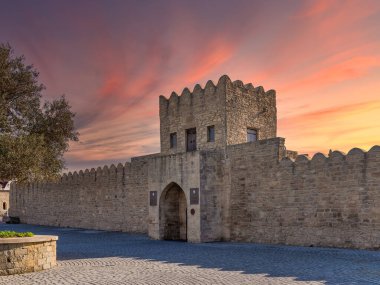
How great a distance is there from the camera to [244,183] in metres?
19.3

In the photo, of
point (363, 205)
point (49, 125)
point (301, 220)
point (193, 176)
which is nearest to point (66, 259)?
point (49, 125)

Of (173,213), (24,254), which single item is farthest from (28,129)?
(173,213)

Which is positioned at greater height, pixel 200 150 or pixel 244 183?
pixel 200 150

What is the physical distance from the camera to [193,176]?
757 inches

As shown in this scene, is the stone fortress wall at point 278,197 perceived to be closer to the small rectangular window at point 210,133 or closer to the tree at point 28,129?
the small rectangular window at point 210,133

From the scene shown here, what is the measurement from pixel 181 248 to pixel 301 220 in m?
4.58

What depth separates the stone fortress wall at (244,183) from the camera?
1541cm

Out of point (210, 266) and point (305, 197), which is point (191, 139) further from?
point (210, 266)

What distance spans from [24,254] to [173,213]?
10447mm

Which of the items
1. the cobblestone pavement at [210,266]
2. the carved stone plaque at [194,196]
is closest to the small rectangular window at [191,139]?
the carved stone plaque at [194,196]

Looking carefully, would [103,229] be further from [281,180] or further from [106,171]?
[281,180]

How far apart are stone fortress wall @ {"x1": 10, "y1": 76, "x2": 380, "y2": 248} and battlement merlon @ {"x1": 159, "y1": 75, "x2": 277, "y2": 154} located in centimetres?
5

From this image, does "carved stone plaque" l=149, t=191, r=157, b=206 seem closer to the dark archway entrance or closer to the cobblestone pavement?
the dark archway entrance

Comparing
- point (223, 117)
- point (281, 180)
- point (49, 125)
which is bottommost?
point (281, 180)
